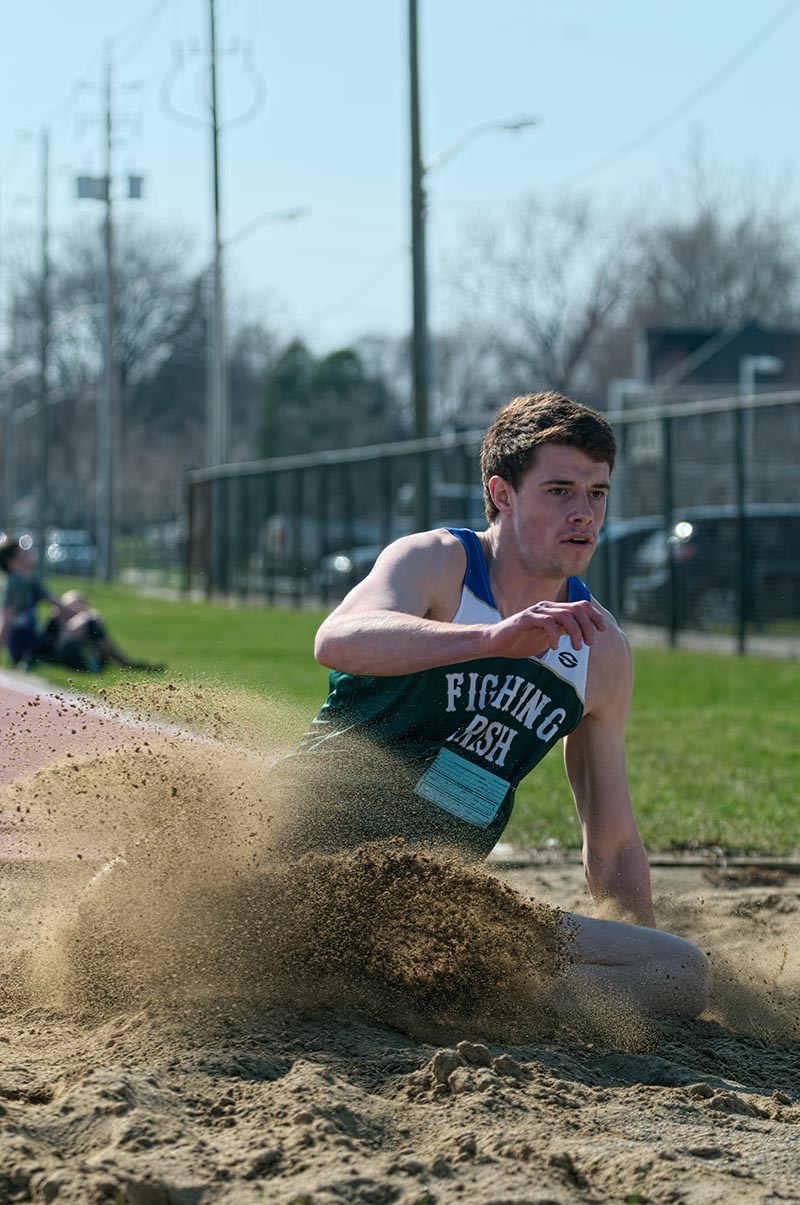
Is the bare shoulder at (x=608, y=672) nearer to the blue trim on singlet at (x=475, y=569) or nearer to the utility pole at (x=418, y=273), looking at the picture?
the blue trim on singlet at (x=475, y=569)

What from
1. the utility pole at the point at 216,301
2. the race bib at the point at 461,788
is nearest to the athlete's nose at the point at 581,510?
the race bib at the point at 461,788

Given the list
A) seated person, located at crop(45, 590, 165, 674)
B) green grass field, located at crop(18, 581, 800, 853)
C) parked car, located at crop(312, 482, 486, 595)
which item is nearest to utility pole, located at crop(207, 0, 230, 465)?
parked car, located at crop(312, 482, 486, 595)

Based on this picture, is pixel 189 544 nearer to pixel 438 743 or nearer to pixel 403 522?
pixel 403 522

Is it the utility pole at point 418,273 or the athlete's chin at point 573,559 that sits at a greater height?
the utility pole at point 418,273

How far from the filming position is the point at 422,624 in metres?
3.97

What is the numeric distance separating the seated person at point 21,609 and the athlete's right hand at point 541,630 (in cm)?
1354

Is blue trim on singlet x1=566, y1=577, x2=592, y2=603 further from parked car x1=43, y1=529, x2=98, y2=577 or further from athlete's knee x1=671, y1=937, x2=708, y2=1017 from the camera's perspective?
parked car x1=43, y1=529, x2=98, y2=577

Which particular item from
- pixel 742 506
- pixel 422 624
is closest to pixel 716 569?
pixel 742 506

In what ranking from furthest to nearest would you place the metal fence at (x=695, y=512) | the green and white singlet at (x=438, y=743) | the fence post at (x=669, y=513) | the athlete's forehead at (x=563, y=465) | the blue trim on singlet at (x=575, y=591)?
the fence post at (x=669, y=513)
the metal fence at (x=695, y=512)
the blue trim on singlet at (x=575, y=591)
the green and white singlet at (x=438, y=743)
the athlete's forehead at (x=563, y=465)

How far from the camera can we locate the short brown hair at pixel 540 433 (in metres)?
4.30

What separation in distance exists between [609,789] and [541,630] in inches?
49.8

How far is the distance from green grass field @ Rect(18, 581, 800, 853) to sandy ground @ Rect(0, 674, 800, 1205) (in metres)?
0.56

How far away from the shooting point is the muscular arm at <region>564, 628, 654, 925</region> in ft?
15.4

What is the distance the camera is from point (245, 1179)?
3.04 meters
